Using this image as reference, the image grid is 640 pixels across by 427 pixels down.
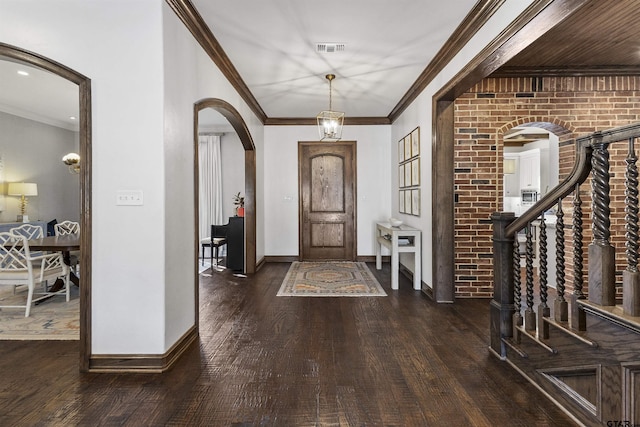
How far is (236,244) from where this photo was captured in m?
5.80

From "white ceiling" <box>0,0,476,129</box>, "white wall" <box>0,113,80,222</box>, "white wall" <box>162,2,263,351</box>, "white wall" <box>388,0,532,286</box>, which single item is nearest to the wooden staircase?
"white wall" <box>388,0,532,286</box>

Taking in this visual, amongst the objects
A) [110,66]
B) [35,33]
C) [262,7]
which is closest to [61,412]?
[110,66]

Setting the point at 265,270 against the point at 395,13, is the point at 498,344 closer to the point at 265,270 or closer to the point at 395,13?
the point at 395,13

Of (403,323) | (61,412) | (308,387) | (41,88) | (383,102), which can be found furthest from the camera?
(383,102)

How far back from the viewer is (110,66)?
241 centimetres

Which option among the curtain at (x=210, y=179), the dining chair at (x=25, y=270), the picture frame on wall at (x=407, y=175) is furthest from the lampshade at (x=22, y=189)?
the picture frame on wall at (x=407, y=175)

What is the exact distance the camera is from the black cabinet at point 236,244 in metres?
5.79

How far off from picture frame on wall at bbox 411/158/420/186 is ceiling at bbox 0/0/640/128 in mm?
997

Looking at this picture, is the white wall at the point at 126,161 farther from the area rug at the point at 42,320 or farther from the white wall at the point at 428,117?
the white wall at the point at 428,117

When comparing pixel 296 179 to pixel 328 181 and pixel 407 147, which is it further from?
pixel 407 147

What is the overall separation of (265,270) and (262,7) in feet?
13.1

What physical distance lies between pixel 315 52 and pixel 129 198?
7.51 feet

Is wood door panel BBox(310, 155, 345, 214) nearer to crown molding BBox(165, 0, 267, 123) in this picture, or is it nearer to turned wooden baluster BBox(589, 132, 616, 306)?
crown molding BBox(165, 0, 267, 123)

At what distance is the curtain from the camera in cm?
734
